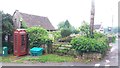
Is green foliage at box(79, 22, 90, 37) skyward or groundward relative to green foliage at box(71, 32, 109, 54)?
skyward

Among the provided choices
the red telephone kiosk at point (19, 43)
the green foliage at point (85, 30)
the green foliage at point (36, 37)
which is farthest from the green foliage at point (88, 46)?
the red telephone kiosk at point (19, 43)

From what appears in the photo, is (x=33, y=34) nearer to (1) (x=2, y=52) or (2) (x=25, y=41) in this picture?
(2) (x=25, y=41)

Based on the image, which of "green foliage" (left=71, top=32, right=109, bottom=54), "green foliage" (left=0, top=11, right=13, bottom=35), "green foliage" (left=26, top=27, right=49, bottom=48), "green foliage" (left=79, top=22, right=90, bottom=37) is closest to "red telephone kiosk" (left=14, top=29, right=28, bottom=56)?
"green foliage" (left=26, top=27, right=49, bottom=48)

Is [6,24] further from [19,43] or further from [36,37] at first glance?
[36,37]

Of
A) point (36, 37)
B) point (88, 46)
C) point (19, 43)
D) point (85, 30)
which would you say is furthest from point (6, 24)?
point (88, 46)

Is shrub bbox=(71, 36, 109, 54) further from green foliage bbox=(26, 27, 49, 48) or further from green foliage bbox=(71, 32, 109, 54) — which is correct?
green foliage bbox=(26, 27, 49, 48)

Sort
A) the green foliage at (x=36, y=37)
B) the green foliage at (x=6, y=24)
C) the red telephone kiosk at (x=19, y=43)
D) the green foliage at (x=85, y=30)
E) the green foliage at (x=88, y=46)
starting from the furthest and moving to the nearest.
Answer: the green foliage at (x=36, y=37) → the green foliage at (x=85, y=30) → the green foliage at (x=6, y=24) → the red telephone kiosk at (x=19, y=43) → the green foliage at (x=88, y=46)

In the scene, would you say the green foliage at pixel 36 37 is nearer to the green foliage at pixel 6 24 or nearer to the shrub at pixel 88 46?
the green foliage at pixel 6 24

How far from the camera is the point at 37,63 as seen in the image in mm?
12781

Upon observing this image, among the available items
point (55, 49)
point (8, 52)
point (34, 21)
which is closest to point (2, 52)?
point (8, 52)

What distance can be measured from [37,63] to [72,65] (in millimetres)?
2161

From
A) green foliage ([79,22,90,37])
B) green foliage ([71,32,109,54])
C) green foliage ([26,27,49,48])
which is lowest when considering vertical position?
green foliage ([71,32,109,54])

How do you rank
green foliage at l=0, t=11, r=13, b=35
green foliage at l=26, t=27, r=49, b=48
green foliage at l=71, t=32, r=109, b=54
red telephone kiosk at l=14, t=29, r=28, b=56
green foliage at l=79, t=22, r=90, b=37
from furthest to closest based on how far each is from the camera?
green foliage at l=26, t=27, r=49, b=48 → green foliage at l=79, t=22, r=90, b=37 → green foliage at l=0, t=11, r=13, b=35 → red telephone kiosk at l=14, t=29, r=28, b=56 → green foliage at l=71, t=32, r=109, b=54

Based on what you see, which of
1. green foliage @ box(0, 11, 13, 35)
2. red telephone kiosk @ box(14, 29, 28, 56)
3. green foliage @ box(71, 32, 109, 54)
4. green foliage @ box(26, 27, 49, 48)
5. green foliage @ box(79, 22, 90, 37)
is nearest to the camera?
green foliage @ box(71, 32, 109, 54)
